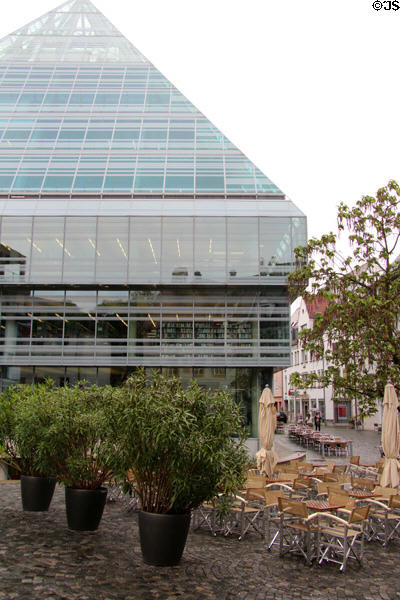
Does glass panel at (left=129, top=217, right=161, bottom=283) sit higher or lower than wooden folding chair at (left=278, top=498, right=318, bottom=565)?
higher

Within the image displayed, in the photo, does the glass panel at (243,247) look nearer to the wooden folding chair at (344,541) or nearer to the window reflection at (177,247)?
the window reflection at (177,247)

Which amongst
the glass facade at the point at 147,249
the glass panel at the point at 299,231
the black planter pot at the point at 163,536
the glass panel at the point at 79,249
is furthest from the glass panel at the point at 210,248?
the black planter pot at the point at 163,536

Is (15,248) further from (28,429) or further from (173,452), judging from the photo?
(173,452)

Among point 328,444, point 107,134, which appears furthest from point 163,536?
point 107,134

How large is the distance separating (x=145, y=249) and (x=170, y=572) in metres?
19.7

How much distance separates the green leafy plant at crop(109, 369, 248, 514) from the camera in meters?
6.53

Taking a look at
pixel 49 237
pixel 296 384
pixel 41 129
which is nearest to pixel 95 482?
pixel 296 384

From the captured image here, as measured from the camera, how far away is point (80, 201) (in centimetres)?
2650

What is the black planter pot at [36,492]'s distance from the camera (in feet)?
34.7

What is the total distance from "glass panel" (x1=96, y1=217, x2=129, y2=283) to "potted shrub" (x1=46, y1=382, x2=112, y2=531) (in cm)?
1626

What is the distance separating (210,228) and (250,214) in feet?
6.86

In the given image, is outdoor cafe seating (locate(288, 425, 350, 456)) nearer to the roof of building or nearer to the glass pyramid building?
the glass pyramid building

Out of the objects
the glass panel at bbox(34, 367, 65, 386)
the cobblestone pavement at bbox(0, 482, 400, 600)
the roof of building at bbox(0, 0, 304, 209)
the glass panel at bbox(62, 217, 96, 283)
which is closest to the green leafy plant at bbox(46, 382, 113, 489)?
the cobblestone pavement at bbox(0, 482, 400, 600)

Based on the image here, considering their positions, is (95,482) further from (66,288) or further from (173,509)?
(66,288)
